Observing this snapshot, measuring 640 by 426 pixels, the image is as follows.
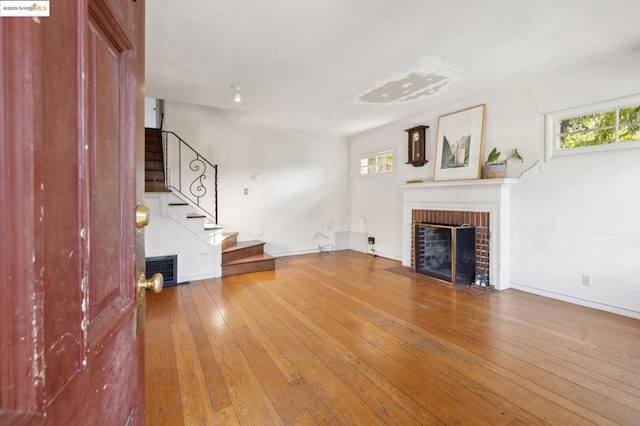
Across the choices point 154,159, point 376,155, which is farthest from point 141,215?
point 376,155

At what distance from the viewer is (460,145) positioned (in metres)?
4.32

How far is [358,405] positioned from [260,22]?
2887 millimetres

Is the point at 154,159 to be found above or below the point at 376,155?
below

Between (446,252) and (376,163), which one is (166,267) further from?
(376,163)

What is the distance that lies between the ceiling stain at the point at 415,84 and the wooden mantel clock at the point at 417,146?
0.87 metres

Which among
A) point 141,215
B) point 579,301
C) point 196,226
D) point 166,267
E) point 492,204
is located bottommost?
point 579,301

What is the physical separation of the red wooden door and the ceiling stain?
127 inches

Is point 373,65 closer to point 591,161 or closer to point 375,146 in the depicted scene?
point 591,161

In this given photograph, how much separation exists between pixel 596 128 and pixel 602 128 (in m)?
0.05

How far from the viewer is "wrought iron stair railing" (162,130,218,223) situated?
4.94 metres

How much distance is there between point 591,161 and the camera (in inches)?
124

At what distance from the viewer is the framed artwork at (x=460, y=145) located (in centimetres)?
409

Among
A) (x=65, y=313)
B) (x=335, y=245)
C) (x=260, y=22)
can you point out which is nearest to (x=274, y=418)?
(x=65, y=313)

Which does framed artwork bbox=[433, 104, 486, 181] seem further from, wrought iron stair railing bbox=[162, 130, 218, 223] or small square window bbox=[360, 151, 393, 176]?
wrought iron stair railing bbox=[162, 130, 218, 223]
